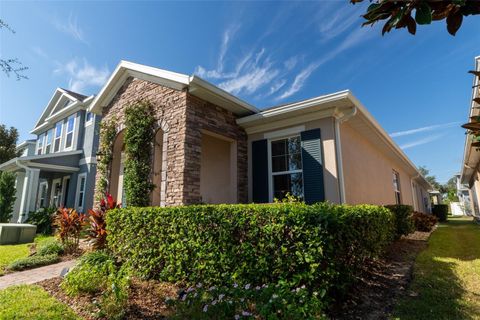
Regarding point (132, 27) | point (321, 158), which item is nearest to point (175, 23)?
point (132, 27)

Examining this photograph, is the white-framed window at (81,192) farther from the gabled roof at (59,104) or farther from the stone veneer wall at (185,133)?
the stone veneer wall at (185,133)

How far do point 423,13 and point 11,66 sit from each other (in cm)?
599

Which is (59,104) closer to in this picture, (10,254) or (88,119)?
(88,119)

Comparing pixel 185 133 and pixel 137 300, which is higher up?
pixel 185 133

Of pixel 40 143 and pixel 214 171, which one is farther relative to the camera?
pixel 40 143

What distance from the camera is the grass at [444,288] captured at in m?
3.33

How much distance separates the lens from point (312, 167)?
6945 millimetres

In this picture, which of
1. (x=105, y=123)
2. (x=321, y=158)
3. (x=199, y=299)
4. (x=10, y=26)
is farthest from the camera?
(x=105, y=123)

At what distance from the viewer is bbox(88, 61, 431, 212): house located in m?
6.79

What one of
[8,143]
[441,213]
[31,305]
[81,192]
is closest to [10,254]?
[31,305]

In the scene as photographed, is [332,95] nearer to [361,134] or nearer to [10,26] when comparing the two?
[361,134]

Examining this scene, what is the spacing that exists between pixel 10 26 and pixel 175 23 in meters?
5.34

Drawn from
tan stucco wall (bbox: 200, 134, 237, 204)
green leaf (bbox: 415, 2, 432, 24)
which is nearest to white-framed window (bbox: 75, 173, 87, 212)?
tan stucco wall (bbox: 200, 134, 237, 204)

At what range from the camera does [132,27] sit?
8875mm
